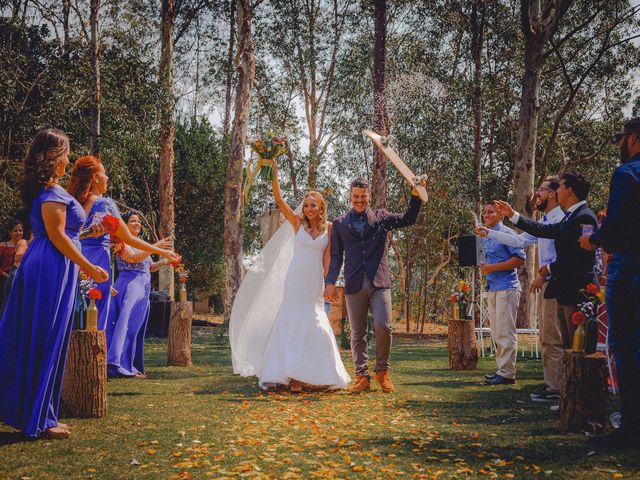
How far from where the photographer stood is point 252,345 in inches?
321

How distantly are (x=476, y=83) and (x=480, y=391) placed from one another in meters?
17.9

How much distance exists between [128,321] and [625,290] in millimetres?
6004

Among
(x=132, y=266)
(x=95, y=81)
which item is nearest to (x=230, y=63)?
(x=95, y=81)

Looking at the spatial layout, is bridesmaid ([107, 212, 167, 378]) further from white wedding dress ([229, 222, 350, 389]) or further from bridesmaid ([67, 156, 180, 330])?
white wedding dress ([229, 222, 350, 389])

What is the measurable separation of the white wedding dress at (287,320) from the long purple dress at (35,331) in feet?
10.0

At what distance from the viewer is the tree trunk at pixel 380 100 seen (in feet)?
55.1

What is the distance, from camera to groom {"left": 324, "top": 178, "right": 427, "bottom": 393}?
23.6 feet

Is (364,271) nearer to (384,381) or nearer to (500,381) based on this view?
(384,381)

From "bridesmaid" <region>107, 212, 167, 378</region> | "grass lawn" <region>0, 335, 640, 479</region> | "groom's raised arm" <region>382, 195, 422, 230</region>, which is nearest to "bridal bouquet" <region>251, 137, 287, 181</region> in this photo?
"groom's raised arm" <region>382, 195, 422, 230</region>

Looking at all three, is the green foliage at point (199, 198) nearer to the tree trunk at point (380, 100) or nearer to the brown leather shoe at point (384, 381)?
the tree trunk at point (380, 100)

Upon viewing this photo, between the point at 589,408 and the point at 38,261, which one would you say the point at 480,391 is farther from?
the point at 38,261

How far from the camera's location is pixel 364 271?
285 inches

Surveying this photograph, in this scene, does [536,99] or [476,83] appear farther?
[476,83]

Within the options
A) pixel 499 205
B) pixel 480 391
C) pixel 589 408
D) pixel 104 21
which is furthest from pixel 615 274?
pixel 104 21
